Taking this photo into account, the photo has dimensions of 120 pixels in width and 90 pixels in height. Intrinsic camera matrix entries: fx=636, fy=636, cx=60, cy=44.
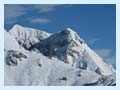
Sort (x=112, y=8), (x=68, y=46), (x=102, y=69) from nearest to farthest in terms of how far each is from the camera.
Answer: (x=112, y=8) < (x=102, y=69) < (x=68, y=46)

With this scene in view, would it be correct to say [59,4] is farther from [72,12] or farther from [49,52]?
[49,52]

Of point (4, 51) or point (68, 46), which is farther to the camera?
point (68, 46)

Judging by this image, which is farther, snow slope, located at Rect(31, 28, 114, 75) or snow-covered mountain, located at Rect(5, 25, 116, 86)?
snow slope, located at Rect(31, 28, 114, 75)

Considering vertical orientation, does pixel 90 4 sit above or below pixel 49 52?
above

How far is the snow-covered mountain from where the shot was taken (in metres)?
6.99

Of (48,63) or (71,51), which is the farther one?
(71,51)

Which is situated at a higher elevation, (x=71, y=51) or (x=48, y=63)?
(x=71, y=51)

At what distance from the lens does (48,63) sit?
7535 millimetres

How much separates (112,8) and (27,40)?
1.08m

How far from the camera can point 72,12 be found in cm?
700

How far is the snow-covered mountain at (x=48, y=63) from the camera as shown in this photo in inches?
275

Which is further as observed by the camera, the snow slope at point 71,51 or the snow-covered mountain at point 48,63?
the snow slope at point 71,51

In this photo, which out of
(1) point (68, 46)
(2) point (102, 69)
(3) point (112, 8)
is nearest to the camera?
(3) point (112, 8)

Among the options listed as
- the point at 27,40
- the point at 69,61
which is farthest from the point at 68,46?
the point at 27,40
